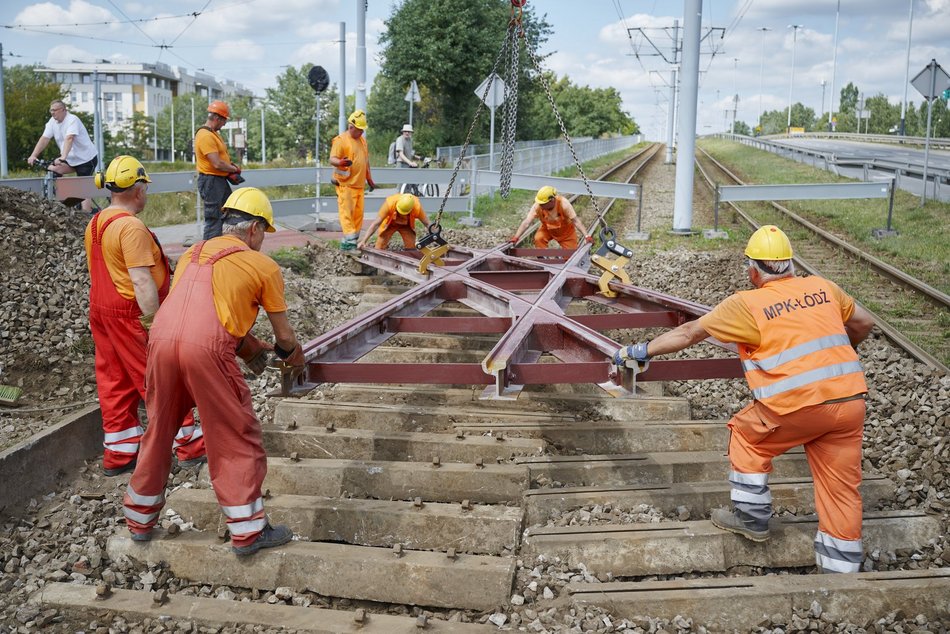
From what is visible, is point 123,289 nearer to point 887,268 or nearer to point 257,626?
point 257,626

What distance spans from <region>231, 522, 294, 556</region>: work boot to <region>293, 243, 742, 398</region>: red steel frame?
790mm

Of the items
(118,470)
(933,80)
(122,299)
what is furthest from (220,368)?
(933,80)

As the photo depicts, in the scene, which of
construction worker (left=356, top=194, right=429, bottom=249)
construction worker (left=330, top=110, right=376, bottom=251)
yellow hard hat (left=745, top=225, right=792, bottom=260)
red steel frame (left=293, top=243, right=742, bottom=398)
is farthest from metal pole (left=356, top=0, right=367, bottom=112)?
yellow hard hat (left=745, top=225, right=792, bottom=260)

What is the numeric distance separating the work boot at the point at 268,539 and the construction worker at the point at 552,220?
5393 mm

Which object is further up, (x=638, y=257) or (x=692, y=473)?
(x=638, y=257)

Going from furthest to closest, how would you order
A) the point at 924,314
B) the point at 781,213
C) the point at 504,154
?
the point at 781,213
the point at 504,154
the point at 924,314

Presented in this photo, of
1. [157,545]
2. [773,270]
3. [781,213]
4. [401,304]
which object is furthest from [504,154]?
[781,213]

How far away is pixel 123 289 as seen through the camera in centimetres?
508

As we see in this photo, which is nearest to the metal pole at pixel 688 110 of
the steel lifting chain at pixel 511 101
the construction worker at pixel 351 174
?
the steel lifting chain at pixel 511 101

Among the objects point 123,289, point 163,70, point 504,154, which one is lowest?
point 123,289

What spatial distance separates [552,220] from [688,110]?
593 centimetres

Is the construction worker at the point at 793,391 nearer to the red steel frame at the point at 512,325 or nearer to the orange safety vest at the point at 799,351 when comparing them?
the orange safety vest at the point at 799,351

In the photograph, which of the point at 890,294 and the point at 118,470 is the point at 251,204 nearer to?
the point at 118,470

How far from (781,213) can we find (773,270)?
583 inches
